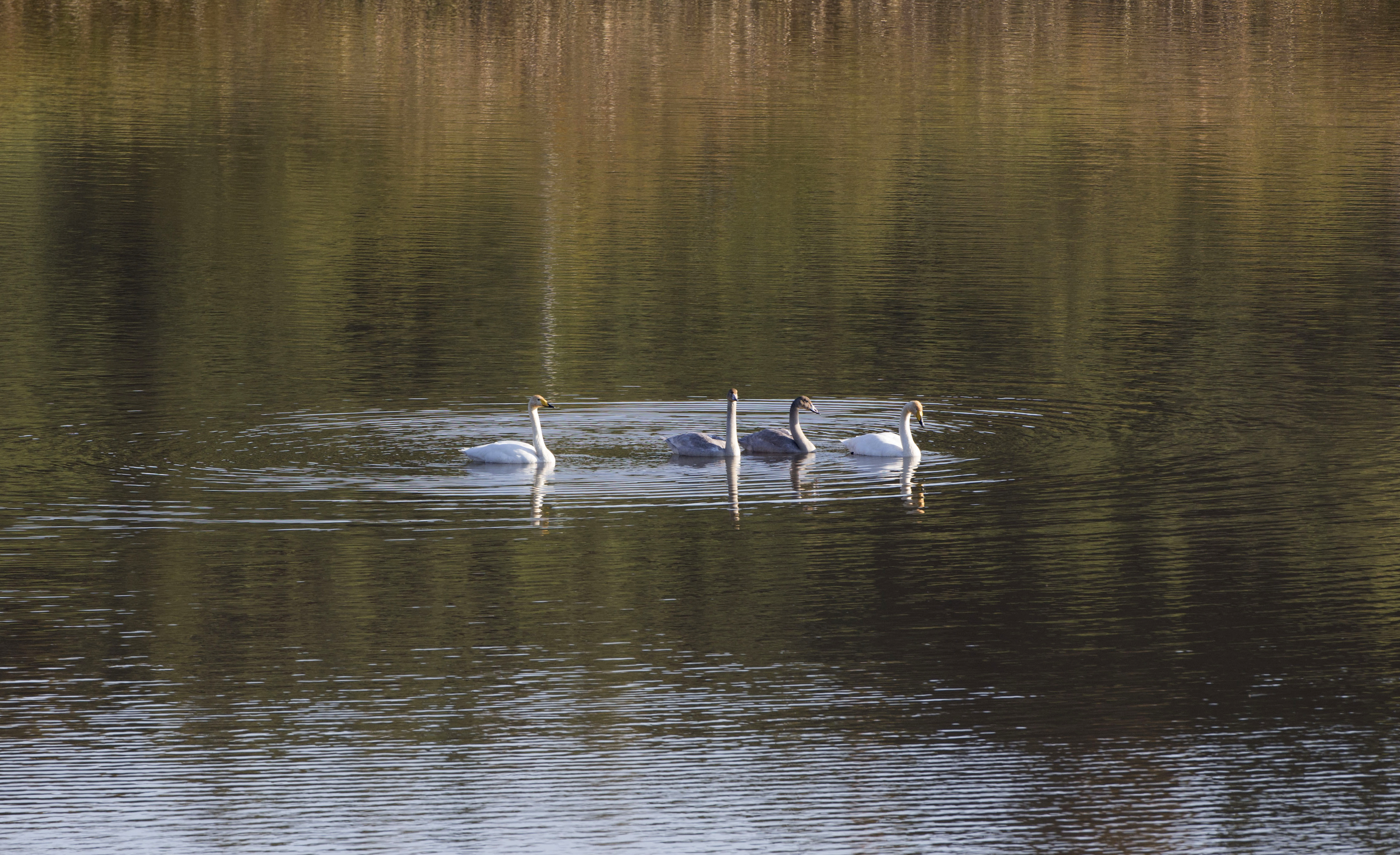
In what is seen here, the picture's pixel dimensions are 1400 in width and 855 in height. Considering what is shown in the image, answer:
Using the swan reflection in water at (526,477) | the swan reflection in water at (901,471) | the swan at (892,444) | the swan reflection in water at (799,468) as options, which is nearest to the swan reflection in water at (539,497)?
the swan reflection in water at (526,477)

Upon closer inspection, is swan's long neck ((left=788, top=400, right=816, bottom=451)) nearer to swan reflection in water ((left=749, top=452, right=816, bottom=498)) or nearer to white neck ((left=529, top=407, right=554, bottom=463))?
swan reflection in water ((left=749, top=452, right=816, bottom=498))

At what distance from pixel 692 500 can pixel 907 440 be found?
2.69 meters

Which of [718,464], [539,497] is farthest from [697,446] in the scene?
[539,497]

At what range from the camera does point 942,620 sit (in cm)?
1474

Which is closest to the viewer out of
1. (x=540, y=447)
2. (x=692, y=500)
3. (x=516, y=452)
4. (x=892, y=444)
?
(x=692, y=500)

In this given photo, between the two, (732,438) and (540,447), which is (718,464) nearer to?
(732,438)

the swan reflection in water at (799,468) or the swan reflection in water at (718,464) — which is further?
the swan reflection in water at (718,464)

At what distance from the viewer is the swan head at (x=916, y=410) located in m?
20.7

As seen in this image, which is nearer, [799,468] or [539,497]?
[539,497]

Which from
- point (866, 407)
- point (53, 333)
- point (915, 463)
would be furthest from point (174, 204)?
point (915, 463)

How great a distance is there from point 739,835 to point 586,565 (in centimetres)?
543

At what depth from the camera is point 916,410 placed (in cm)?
2142

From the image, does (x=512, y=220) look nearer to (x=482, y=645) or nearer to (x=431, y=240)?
(x=431, y=240)

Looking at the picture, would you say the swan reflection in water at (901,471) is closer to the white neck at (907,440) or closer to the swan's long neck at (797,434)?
the white neck at (907,440)
